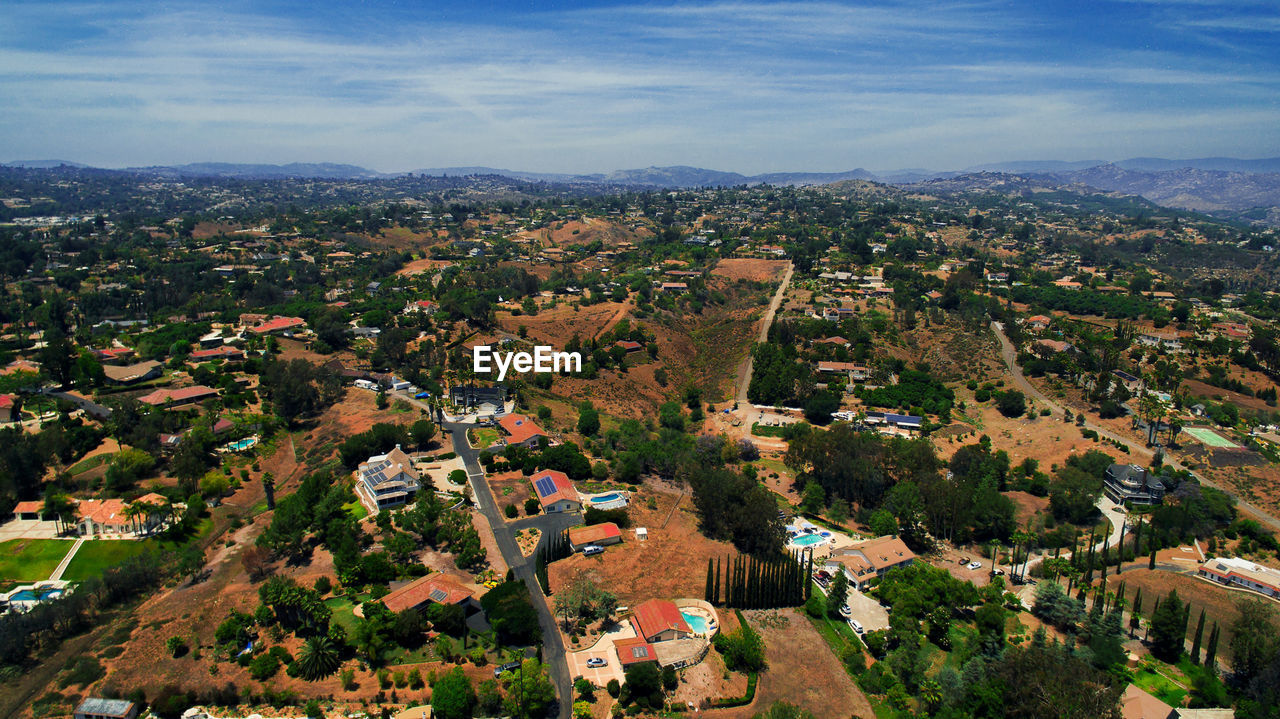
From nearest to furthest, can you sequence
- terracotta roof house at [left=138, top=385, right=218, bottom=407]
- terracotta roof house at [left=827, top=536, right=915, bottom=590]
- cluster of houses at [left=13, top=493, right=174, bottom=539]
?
1. terracotta roof house at [left=827, top=536, right=915, bottom=590]
2. cluster of houses at [left=13, top=493, right=174, bottom=539]
3. terracotta roof house at [left=138, top=385, right=218, bottom=407]

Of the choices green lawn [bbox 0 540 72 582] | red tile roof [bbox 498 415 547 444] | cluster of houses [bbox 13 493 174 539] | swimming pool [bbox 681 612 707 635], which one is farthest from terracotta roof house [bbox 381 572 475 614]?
green lawn [bbox 0 540 72 582]

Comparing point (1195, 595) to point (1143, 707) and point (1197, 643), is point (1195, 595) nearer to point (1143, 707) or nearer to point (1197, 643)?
point (1197, 643)

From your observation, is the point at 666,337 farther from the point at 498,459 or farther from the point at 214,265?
the point at 214,265

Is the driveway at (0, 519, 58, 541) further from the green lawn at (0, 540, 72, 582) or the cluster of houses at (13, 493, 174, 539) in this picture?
the green lawn at (0, 540, 72, 582)

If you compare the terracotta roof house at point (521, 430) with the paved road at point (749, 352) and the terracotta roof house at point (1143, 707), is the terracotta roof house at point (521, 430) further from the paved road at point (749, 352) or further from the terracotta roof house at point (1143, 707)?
the terracotta roof house at point (1143, 707)

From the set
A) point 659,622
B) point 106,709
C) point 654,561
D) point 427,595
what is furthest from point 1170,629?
point 106,709

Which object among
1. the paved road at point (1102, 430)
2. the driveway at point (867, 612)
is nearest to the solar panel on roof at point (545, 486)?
the driveway at point (867, 612)
